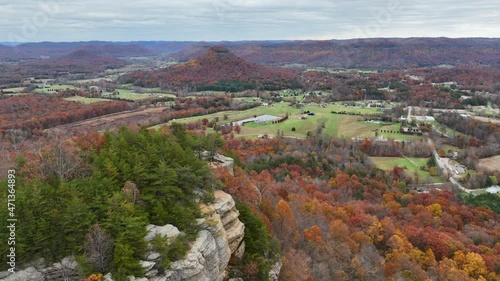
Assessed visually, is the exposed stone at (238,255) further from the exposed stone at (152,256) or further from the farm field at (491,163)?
the farm field at (491,163)

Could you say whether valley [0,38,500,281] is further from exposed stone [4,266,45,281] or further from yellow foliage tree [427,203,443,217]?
exposed stone [4,266,45,281]

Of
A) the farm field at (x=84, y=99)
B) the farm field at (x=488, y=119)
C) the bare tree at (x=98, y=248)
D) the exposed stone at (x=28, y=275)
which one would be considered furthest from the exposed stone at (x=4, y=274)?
the farm field at (x=488, y=119)

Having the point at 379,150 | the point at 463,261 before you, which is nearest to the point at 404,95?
the point at 379,150

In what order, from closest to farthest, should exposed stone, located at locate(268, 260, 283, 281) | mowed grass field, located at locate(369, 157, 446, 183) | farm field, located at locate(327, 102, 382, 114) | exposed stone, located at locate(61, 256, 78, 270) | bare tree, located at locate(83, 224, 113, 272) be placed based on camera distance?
bare tree, located at locate(83, 224, 113, 272)
exposed stone, located at locate(61, 256, 78, 270)
exposed stone, located at locate(268, 260, 283, 281)
mowed grass field, located at locate(369, 157, 446, 183)
farm field, located at locate(327, 102, 382, 114)

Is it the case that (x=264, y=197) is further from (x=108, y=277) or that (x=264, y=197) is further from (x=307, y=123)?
(x=307, y=123)

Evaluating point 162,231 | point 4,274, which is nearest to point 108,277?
point 162,231

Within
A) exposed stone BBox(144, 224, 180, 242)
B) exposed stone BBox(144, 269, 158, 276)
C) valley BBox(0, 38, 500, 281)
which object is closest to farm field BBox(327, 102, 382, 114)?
valley BBox(0, 38, 500, 281)

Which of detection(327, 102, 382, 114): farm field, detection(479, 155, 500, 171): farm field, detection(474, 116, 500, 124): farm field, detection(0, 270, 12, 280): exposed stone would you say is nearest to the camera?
detection(0, 270, 12, 280): exposed stone

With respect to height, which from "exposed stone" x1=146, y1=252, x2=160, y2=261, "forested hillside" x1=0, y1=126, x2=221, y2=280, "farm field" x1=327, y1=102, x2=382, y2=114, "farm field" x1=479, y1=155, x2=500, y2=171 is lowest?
"farm field" x1=479, y1=155, x2=500, y2=171
